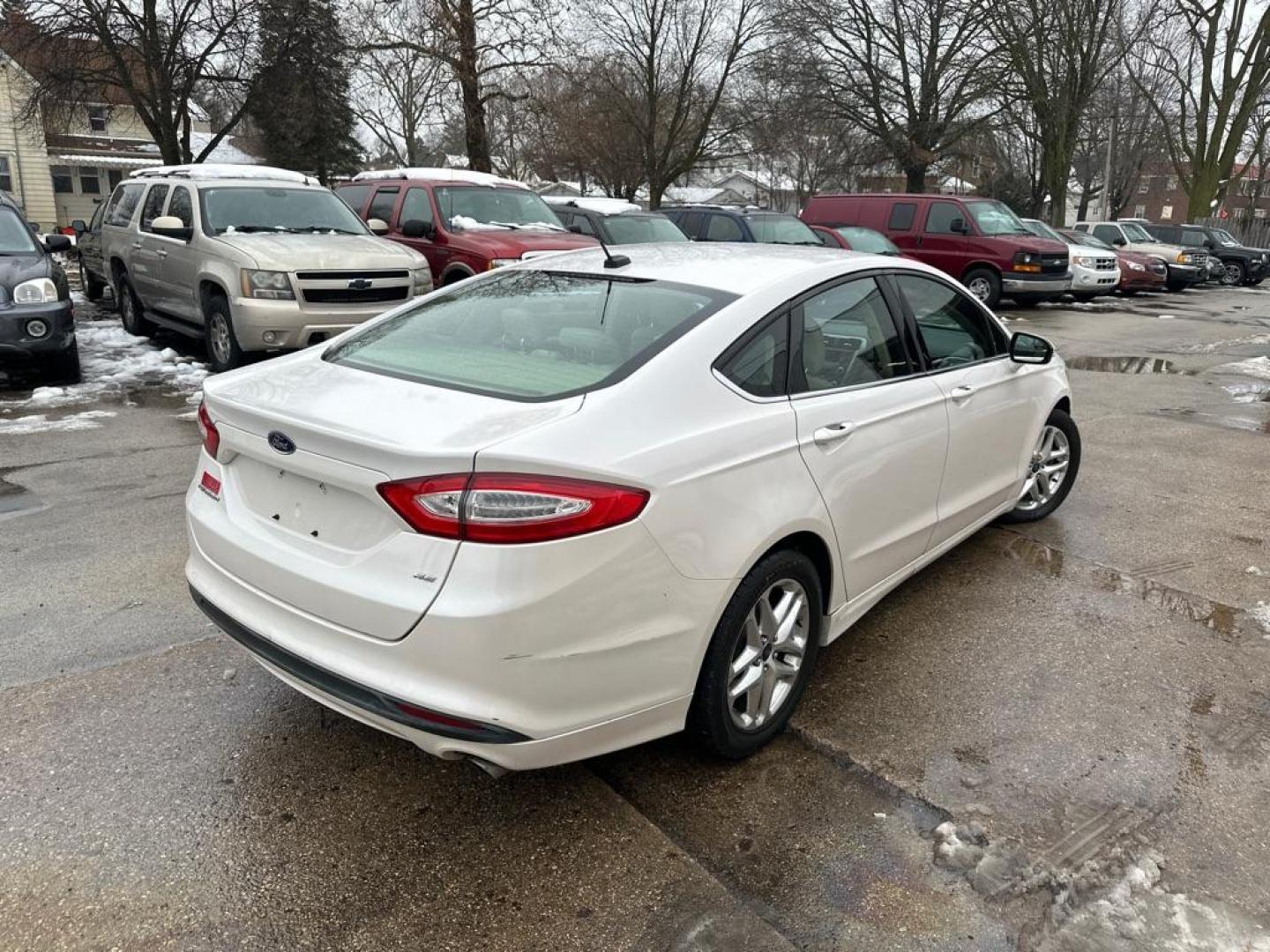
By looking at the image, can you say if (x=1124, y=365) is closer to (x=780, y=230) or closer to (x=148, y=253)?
(x=780, y=230)

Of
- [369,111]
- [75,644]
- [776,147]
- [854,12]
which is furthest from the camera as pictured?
[369,111]

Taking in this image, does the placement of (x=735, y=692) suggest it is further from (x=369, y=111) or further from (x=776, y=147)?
(x=369, y=111)

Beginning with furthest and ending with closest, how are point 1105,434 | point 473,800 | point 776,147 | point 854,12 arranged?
point 776,147, point 854,12, point 1105,434, point 473,800

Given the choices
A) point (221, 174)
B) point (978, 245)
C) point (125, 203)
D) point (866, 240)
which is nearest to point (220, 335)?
point (221, 174)

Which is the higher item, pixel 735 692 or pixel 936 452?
pixel 936 452

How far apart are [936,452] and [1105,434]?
4.60 m

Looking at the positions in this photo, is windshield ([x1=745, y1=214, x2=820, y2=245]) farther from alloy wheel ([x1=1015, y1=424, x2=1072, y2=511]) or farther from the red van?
alloy wheel ([x1=1015, y1=424, x2=1072, y2=511])

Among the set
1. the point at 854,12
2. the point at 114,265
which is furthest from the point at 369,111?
the point at 114,265

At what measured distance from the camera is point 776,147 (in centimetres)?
3428

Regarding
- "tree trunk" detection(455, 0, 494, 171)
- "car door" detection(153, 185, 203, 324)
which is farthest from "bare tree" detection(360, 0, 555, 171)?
"car door" detection(153, 185, 203, 324)

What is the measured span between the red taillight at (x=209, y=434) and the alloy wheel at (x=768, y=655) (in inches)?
67.3

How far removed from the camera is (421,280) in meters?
8.95

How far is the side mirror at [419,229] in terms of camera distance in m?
10.3

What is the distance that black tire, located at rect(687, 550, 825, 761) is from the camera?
2.67m
